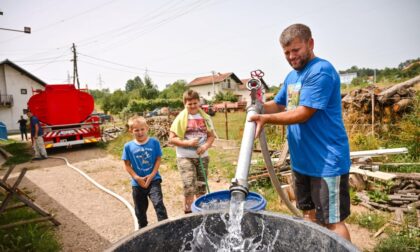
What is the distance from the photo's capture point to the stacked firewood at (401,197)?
12.6ft

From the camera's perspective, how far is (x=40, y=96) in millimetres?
9789

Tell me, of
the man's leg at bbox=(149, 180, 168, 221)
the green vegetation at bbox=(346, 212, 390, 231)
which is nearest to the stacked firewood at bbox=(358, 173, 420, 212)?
the green vegetation at bbox=(346, 212, 390, 231)

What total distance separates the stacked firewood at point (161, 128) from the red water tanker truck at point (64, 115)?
2.18 meters

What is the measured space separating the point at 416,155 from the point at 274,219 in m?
5.79

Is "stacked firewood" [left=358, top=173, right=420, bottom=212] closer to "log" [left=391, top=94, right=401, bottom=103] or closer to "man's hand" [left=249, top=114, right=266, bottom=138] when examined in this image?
"man's hand" [left=249, top=114, right=266, bottom=138]

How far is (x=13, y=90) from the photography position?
97.7 feet

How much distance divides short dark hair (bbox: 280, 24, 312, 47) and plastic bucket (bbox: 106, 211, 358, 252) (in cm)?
111

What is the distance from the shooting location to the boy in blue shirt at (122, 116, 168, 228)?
303 cm

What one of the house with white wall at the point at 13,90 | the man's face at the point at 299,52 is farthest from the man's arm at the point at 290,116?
the house with white wall at the point at 13,90

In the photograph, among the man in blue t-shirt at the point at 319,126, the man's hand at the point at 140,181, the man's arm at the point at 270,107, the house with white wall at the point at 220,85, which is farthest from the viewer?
the house with white wall at the point at 220,85

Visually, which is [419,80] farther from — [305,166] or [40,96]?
[40,96]

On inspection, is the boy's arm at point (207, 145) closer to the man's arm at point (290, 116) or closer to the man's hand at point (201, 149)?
the man's hand at point (201, 149)

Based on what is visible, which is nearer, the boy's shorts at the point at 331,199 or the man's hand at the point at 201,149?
the boy's shorts at the point at 331,199

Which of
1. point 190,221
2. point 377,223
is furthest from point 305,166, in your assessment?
point 377,223
